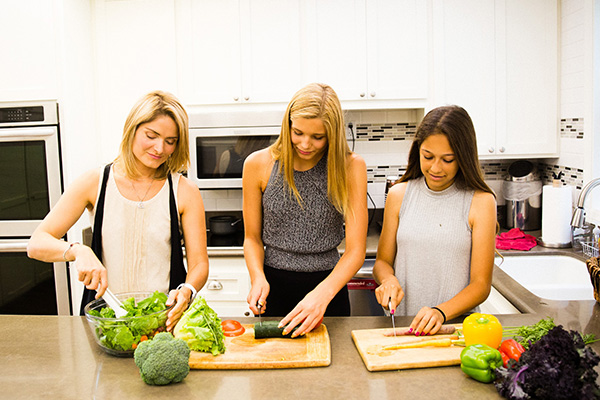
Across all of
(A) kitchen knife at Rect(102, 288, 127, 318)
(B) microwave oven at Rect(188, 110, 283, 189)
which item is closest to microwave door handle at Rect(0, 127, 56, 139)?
(B) microwave oven at Rect(188, 110, 283, 189)

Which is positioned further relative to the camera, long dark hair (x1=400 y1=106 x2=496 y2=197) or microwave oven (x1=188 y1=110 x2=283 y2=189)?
microwave oven (x1=188 y1=110 x2=283 y2=189)

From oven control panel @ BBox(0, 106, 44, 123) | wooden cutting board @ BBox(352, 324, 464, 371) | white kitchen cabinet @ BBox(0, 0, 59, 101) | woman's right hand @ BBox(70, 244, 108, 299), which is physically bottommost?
wooden cutting board @ BBox(352, 324, 464, 371)

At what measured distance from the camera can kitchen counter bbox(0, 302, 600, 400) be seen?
4.05ft

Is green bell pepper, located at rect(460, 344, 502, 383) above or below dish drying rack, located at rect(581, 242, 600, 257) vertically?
above

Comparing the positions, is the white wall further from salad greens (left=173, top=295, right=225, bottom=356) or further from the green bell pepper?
salad greens (left=173, top=295, right=225, bottom=356)

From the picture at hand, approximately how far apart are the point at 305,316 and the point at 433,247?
0.54 m

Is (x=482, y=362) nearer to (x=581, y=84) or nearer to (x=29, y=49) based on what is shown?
(x=581, y=84)

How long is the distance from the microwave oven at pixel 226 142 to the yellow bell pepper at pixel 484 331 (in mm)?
2000

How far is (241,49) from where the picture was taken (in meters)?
3.23

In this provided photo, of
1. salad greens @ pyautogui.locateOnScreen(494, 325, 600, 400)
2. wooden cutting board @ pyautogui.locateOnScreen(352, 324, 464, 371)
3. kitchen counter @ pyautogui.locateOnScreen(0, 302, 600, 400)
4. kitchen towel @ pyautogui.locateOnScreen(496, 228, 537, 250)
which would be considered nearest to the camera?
salad greens @ pyautogui.locateOnScreen(494, 325, 600, 400)

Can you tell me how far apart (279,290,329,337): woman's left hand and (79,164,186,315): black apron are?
1.54 ft

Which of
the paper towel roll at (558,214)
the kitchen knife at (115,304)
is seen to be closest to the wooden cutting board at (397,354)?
the kitchen knife at (115,304)

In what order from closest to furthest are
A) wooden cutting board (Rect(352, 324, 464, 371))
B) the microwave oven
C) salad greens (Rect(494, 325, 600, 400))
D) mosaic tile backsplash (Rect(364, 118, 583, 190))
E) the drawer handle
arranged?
salad greens (Rect(494, 325, 600, 400))
wooden cutting board (Rect(352, 324, 464, 371))
the drawer handle
the microwave oven
mosaic tile backsplash (Rect(364, 118, 583, 190))

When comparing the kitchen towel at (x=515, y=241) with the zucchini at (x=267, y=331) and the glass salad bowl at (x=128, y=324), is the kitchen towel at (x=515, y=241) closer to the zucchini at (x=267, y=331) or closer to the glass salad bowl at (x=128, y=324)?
the zucchini at (x=267, y=331)
